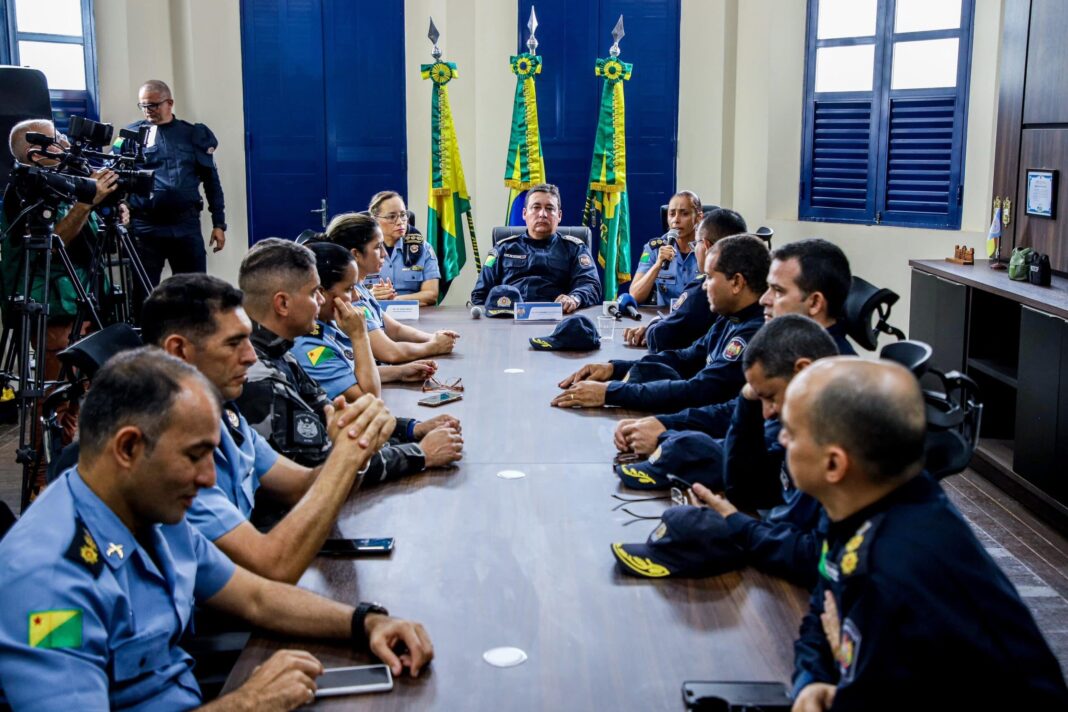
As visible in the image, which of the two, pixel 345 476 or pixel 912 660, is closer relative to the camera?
pixel 912 660

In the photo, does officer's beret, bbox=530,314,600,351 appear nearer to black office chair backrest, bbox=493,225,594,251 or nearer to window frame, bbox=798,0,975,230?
black office chair backrest, bbox=493,225,594,251

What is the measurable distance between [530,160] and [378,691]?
5767mm

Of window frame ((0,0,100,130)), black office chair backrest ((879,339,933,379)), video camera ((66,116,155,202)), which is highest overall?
window frame ((0,0,100,130))

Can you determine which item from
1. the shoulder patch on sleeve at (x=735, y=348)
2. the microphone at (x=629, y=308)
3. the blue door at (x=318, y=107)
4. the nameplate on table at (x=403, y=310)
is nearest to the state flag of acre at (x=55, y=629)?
the shoulder patch on sleeve at (x=735, y=348)

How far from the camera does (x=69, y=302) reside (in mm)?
4816

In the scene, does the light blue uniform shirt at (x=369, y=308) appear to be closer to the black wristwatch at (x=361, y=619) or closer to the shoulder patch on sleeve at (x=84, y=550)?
the black wristwatch at (x=361, y=619)

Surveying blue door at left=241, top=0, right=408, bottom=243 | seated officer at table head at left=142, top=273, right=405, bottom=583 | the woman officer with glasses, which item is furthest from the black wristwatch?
blue door at left=241, top=0, right=408, bottom=243

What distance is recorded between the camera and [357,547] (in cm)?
220

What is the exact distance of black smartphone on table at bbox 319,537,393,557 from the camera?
2191 mm

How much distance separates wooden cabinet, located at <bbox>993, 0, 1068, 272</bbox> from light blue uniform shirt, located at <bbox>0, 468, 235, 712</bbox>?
4277mm

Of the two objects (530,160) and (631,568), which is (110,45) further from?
(631,568)

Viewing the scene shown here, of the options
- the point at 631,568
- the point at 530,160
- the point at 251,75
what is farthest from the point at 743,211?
the point at 631,568

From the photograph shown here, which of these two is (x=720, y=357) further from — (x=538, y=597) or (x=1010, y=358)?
(x=1010, y=358)

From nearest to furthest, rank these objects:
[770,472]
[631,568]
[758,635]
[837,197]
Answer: [758,635], [631,568], [770,472], [837,197]
